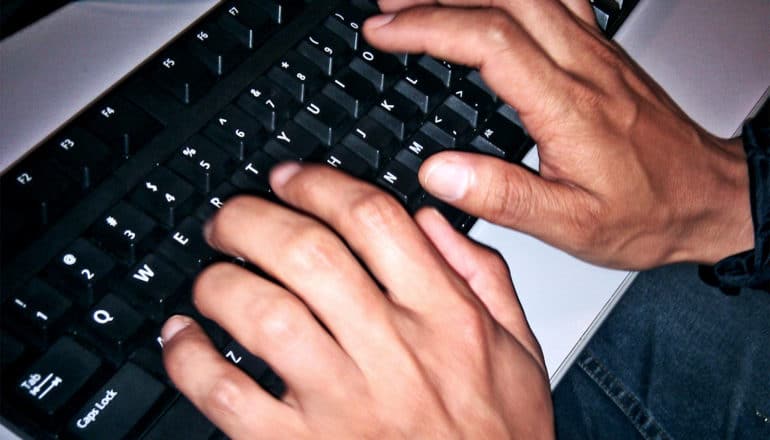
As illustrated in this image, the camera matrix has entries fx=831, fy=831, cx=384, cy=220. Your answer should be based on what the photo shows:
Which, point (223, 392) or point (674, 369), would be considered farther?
point (674, 369)

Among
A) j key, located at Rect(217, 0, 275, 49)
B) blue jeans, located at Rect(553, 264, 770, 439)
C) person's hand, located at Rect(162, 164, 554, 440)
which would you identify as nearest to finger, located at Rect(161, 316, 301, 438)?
person's hand, located at Rect(162, 164, 554, 440)

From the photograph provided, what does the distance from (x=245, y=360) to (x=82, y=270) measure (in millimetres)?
102

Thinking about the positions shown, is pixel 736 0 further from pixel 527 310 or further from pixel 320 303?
pixel 320 303

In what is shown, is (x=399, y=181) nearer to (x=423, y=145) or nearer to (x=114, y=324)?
(x=423, y=145)

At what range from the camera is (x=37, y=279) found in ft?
1.47

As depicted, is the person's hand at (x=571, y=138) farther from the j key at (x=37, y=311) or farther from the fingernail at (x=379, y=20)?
the j key at (x=37, y=311)

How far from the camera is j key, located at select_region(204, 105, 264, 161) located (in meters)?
0.51

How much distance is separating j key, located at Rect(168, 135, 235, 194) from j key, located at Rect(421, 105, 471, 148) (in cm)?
14

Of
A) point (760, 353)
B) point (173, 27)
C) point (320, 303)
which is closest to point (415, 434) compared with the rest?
point (320, 303)

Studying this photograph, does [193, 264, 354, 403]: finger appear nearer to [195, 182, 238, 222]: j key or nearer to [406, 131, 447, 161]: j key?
[195, 182, 238, 222]: j key

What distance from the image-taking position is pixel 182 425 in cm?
45

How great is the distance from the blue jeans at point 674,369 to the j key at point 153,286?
1.44 feet

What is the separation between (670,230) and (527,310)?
16cm

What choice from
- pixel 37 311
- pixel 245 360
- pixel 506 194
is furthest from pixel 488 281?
pixel 37 311
